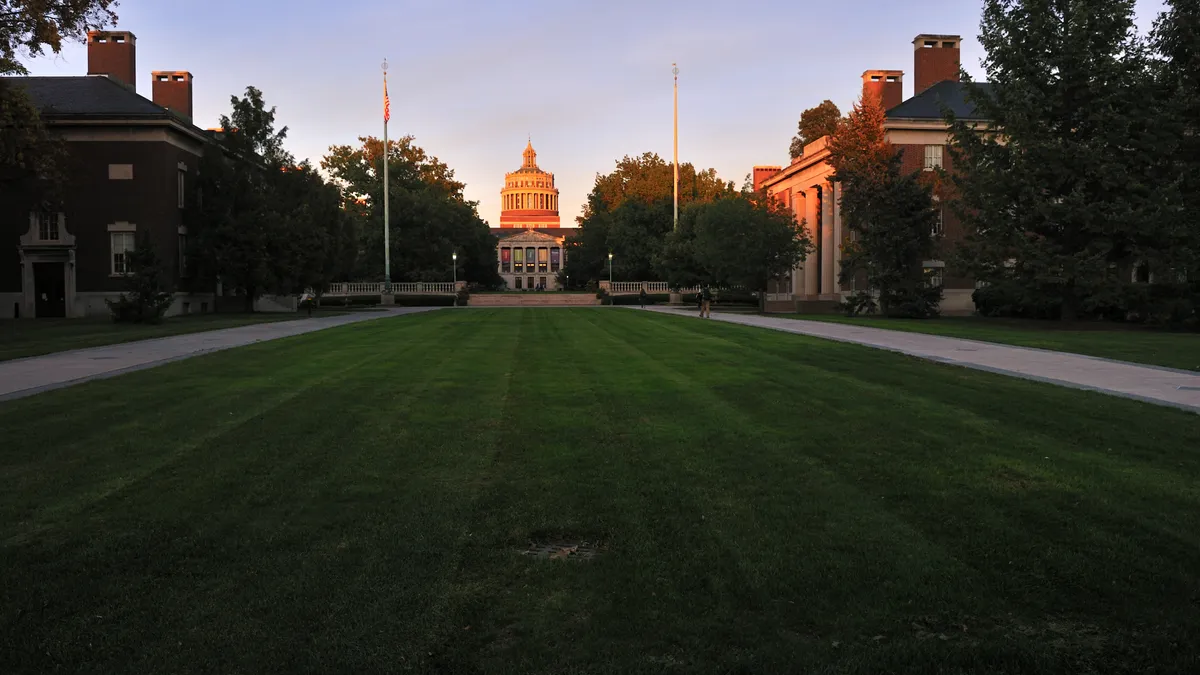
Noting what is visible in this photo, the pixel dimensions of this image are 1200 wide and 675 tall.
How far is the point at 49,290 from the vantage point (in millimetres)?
40438

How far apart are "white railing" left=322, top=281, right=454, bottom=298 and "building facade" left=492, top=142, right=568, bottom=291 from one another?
206 ft

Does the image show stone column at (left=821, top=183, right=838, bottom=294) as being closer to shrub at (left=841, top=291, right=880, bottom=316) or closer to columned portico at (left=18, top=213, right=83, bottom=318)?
shrub at (left=841, top=291, right=880, bottom=316)

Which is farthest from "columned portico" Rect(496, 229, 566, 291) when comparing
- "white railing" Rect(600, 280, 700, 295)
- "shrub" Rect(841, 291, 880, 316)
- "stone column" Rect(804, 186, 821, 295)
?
"shrub" Rect(841, 291, 880, 316)

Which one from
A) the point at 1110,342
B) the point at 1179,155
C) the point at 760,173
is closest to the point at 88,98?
the point at 1110,342

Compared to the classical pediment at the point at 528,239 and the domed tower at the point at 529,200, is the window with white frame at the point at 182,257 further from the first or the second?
the domed tower at the point at 529,200

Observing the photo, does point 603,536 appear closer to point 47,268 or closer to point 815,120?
point 47,268

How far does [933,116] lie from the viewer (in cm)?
4891

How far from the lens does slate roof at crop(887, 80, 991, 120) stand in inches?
1922

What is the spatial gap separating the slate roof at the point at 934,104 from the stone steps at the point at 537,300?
106ft

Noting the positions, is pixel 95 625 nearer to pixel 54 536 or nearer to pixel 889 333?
pixel 54 536

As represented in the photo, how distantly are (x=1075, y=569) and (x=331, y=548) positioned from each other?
166 inches

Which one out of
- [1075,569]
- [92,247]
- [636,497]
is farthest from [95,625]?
[92,247]

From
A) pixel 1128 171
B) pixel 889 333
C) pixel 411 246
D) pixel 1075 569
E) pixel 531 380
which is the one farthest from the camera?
pixel 411 246

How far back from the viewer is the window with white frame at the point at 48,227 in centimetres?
4006
